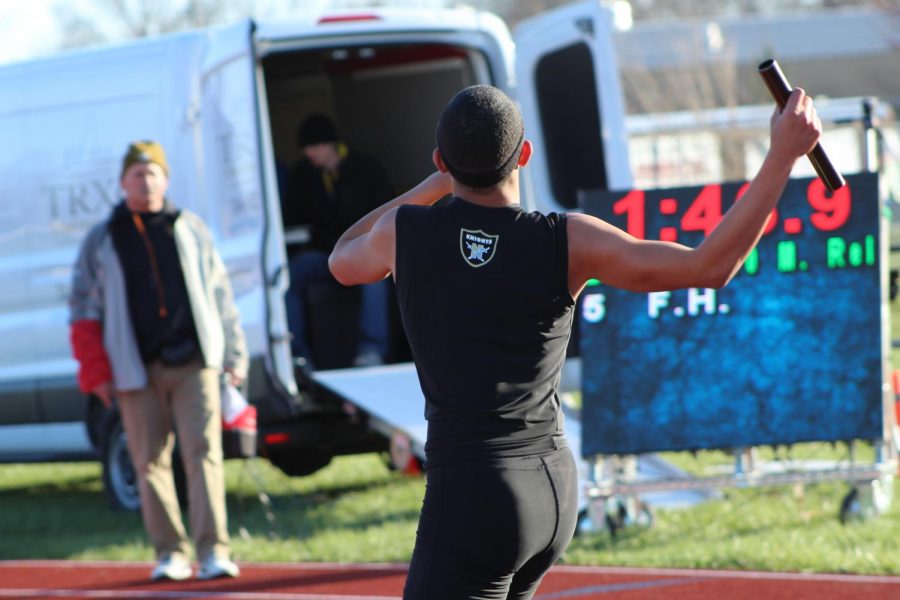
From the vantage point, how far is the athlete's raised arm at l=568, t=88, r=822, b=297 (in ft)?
9.45

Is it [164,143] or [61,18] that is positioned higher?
[61,18]

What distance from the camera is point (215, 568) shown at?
7.18 metres

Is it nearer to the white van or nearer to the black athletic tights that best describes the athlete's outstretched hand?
the black athletic tights

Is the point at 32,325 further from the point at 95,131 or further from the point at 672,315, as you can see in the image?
the point at 672,315

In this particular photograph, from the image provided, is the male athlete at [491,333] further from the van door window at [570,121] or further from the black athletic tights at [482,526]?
the van door window at [570,121]

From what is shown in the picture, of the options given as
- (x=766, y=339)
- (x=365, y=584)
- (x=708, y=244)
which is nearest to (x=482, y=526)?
(x=708, y=244)

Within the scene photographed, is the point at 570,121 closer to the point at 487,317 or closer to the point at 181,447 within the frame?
the point at 181,447

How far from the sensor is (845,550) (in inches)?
275

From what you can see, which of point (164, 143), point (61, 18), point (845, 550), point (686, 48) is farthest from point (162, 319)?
point (61, 18)

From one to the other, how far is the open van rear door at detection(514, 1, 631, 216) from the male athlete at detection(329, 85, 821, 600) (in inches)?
200

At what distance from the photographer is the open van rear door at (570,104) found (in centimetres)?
829

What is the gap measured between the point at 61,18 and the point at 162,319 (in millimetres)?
35101

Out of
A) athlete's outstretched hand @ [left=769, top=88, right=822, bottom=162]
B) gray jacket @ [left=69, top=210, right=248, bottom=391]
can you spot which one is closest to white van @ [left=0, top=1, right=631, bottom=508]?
gray jacket @ [left=69, top=210, right=248, bottom=391]

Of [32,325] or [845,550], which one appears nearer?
[845,550]
